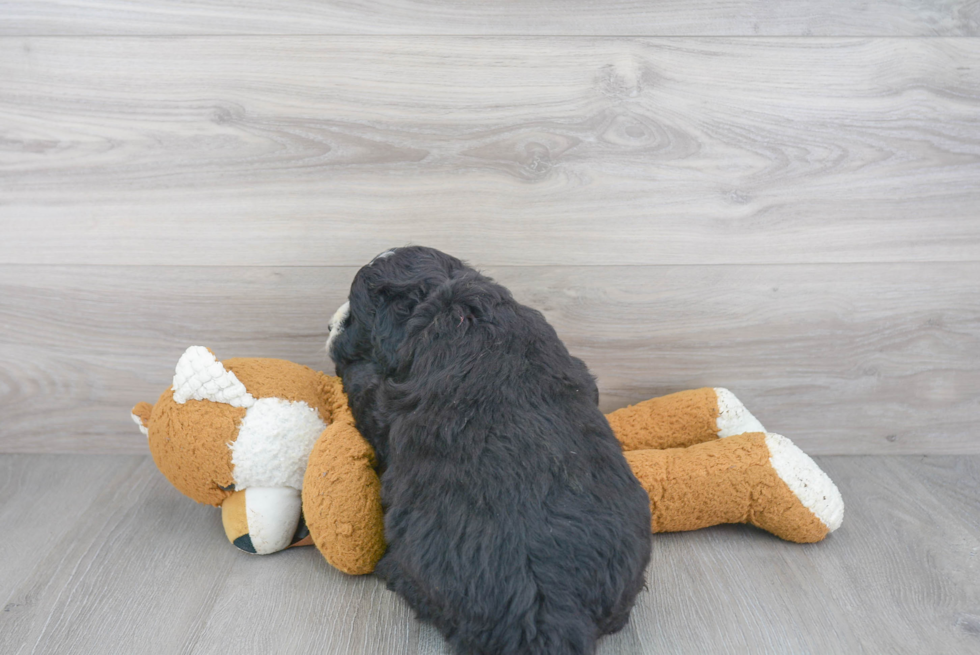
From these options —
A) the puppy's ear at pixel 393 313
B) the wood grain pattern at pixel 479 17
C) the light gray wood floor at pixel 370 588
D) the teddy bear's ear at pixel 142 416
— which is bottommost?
the light gray wood floor at pixel 370 588

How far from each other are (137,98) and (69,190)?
0.67ft

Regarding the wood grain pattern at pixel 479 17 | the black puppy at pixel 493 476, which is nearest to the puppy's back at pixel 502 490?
the black puppy at pixel 493 476

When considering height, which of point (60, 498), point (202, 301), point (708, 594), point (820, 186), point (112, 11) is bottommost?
point (60, 498)

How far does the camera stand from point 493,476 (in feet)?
2.53

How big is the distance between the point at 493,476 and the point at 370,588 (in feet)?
1.05

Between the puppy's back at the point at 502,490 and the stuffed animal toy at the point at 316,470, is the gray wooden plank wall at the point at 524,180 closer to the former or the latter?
the stuffed animal toy at the point at 316,470

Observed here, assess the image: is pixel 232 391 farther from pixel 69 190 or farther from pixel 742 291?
pixel 742 291

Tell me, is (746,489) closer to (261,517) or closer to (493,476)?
(493,476)

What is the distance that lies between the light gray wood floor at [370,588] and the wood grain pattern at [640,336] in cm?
16

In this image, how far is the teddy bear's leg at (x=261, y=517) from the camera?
0.98 metres

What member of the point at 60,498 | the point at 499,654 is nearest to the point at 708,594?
the point at 499,654

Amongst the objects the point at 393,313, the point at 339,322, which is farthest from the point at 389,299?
the point at 339,322

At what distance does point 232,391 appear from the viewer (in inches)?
38.2

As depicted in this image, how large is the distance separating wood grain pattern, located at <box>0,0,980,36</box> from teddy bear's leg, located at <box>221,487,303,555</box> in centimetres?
74
